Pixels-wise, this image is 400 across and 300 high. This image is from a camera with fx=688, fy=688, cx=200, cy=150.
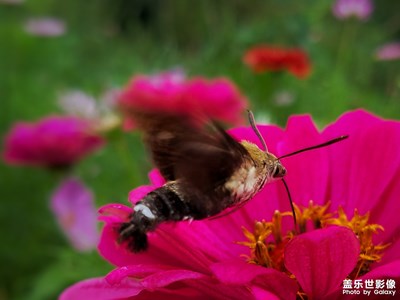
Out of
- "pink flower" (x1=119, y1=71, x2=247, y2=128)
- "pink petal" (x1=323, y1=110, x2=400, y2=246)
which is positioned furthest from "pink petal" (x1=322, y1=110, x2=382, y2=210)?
"pink flower" (x1=119, y1=71, x2=247, y2=128)

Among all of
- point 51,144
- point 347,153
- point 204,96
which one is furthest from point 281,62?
point 347,153

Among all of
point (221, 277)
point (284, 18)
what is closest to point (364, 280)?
point (221, 277)

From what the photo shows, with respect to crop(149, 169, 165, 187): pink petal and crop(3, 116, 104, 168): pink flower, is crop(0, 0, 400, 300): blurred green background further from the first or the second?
crop(149, 169, 165, 187): pink petal

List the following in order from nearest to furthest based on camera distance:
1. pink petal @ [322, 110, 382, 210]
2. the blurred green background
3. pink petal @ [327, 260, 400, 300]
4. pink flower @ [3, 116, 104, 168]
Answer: pink petal @ [327, 260, 400, 300] → pink petal @ [322, 110, 382, 210] → the blurred green background → pink flower @ [3, 116, 104, 168]

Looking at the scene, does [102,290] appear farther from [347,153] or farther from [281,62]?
[281,62]

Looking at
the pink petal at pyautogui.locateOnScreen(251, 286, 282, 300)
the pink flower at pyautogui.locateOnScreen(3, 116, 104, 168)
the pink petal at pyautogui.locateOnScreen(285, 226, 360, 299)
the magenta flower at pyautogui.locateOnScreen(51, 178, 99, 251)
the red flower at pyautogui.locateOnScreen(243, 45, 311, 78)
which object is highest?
the red flower at pyautogui.locateOnScreen(243, 45, 311, 78)

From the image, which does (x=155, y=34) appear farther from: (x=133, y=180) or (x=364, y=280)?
(x=364, y=280)
